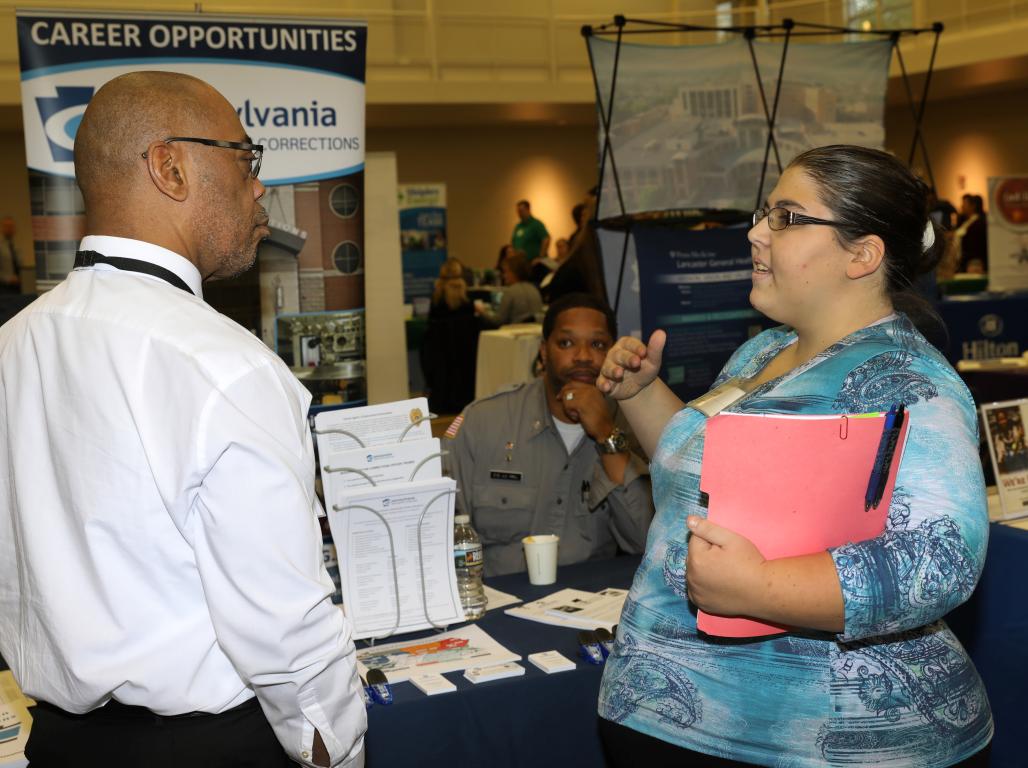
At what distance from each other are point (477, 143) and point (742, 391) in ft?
43.3

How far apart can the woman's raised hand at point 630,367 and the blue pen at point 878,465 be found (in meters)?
0.56

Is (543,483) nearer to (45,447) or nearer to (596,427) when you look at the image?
(596,427)

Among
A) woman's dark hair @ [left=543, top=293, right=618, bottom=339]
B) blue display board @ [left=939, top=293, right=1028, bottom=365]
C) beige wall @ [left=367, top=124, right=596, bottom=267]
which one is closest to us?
woman's dark hair @ [left=543, top=293, right=618, bottom=339]

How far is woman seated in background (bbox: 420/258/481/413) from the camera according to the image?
28.0 ft

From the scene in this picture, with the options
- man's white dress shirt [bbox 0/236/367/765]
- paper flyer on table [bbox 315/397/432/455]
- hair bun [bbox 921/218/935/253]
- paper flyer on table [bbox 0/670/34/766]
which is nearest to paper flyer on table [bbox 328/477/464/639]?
paper flyer on table [bbox 315/397/432/455]

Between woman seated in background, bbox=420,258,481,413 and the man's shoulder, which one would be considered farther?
woman seated in background, bbox=420,258,481,413

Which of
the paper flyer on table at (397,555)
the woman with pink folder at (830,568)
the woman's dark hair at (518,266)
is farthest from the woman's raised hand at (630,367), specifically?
the woman's dark hair at (518,266)

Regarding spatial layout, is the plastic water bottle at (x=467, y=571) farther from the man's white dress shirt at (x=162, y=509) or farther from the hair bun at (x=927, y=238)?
the hair bun at (x=927, y=238)

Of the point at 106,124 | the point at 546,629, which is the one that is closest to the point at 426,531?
the point at 546,629

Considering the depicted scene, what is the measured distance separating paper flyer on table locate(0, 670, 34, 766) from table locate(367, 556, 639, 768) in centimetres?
58

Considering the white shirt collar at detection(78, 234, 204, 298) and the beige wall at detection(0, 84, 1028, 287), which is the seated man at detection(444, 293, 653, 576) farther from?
the beige wall at detection(0, 84, 1028, 287)

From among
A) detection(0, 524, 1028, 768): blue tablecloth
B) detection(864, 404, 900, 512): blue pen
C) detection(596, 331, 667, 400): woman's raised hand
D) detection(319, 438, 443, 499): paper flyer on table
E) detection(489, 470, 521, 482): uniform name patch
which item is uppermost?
detection(596, 331, 667, 400): woman's raised hand

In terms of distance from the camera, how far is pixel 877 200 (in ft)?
4.62

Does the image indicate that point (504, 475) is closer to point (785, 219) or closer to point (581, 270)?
point (785, 219)
